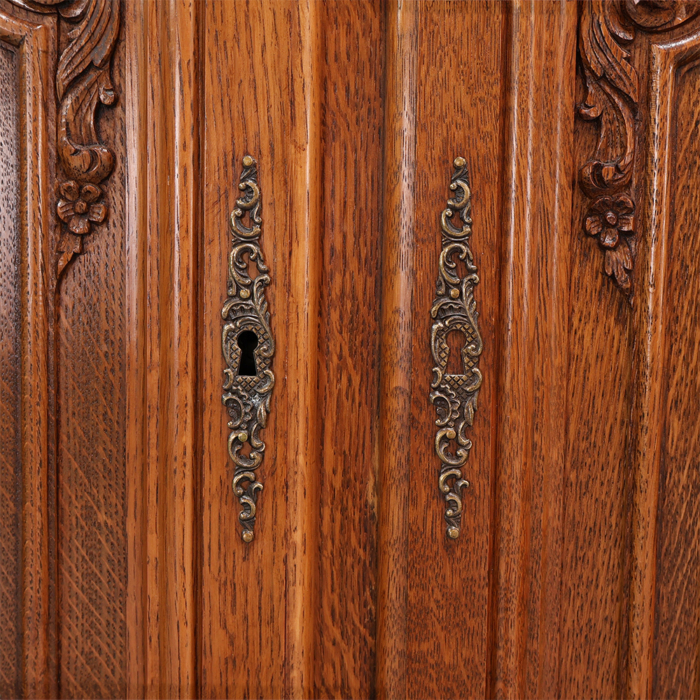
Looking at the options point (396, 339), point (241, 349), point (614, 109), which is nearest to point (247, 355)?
point (241, 349)

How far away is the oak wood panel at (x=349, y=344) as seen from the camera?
403 millimetres

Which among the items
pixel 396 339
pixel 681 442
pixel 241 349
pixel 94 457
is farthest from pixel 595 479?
pixel 94 457

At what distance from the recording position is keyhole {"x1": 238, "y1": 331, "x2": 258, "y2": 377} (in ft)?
1.31

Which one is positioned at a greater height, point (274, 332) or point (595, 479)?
point (274, 332)

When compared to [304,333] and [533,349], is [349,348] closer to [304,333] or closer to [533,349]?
[304,333]

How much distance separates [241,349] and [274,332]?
0.03 m

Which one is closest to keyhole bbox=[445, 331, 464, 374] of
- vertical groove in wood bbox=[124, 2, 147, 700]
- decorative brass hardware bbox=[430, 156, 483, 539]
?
decorative brass hardware bbox=[430, 156, 483, 539]

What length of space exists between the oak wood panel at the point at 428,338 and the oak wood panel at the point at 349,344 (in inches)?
1.3

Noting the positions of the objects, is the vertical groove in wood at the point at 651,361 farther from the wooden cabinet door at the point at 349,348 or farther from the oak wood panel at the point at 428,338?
the oak wood panel at the point at 428,338

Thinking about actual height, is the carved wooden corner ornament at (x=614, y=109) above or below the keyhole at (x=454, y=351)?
above

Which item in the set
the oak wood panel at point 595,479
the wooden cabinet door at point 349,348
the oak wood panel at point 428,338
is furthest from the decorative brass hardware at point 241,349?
the oak wood panel at point 595,479

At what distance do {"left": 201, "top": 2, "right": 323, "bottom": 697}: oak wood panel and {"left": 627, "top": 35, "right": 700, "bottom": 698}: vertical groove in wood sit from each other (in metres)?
0.25

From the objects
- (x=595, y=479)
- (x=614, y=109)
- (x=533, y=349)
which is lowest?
(x=595, y=479)

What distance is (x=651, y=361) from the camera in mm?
396
